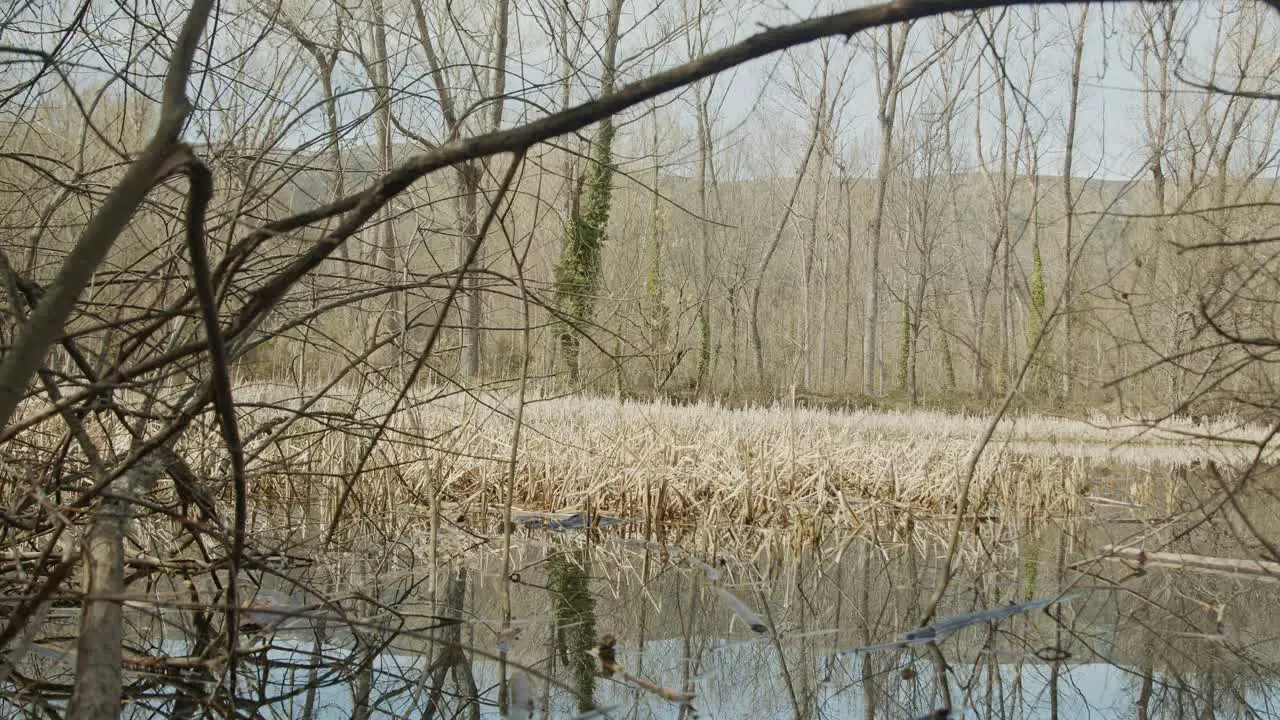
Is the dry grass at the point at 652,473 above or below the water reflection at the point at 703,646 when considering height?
above

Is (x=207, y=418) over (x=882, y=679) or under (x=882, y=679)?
over

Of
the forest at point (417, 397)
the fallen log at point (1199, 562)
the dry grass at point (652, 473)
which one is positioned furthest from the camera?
the dry grass at point (652, 473)

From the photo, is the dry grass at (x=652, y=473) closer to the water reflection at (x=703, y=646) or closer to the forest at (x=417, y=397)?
the forest at (x=417, y=397)

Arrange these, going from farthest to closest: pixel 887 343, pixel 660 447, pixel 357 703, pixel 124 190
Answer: pixel 887 343, pixel 660 447, pixel 357 703, pixel 124 190

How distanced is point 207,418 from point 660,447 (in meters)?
2.96

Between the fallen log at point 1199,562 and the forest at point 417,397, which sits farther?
the fallen log at point 1199,562

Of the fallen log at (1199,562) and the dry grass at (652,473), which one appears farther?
the dry grass at (652,473)

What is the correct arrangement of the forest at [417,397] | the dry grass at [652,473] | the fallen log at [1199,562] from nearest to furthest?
the forest at [417,397]
the fallen log at [1199,562]
the dry grass at [652,473]

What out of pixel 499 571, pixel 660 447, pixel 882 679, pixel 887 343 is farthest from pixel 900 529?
pixel 887 343

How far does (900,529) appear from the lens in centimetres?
564

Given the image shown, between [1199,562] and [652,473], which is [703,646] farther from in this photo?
[652,473]

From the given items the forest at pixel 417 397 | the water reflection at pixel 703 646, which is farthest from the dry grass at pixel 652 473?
the water reflection at pixel 703 646

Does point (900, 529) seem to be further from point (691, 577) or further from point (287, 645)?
point (287, 645)

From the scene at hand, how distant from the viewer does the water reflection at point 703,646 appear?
2.28m
